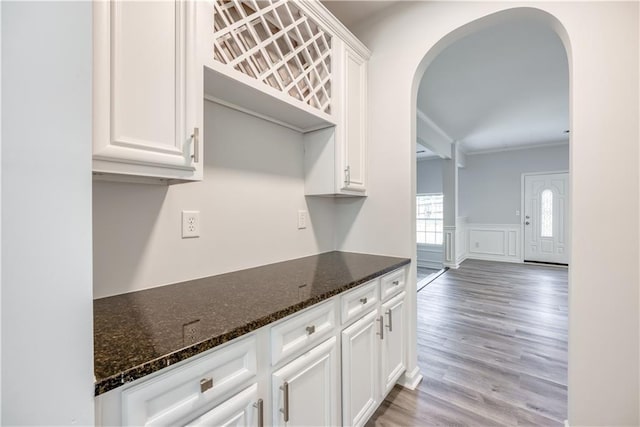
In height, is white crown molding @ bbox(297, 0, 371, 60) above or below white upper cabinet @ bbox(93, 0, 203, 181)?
above

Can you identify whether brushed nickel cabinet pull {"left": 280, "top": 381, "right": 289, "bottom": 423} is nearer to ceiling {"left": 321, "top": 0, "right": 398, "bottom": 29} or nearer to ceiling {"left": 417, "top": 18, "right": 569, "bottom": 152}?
ceiling {"left": 321, "top": 0, "right": 398, "bottom": 29}

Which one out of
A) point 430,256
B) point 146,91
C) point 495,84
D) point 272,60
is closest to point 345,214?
point 272,60

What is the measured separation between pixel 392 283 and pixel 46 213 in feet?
5.28

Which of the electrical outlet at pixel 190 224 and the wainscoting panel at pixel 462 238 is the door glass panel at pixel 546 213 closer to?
the wainscoting panel at pixel 462 238

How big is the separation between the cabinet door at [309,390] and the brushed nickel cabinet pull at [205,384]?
0.25 m

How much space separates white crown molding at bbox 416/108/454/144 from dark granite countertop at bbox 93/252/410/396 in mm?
3162

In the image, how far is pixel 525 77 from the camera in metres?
2.93

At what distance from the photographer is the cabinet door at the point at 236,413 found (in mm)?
766

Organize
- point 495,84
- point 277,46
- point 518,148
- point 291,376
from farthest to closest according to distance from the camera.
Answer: point 518,148, point 495,84, point 277,46, point 291,376

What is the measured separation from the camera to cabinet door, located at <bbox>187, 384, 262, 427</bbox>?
766 mm

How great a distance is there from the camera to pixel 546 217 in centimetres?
590

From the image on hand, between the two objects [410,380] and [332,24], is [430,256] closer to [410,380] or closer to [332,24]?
[410,380]

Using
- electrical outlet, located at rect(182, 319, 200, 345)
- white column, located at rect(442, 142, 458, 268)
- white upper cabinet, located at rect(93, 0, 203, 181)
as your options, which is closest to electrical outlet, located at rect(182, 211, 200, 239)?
white upper cabinet, located at rect(93, 0, 203, 181)

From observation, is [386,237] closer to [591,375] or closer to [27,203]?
[591,375]
